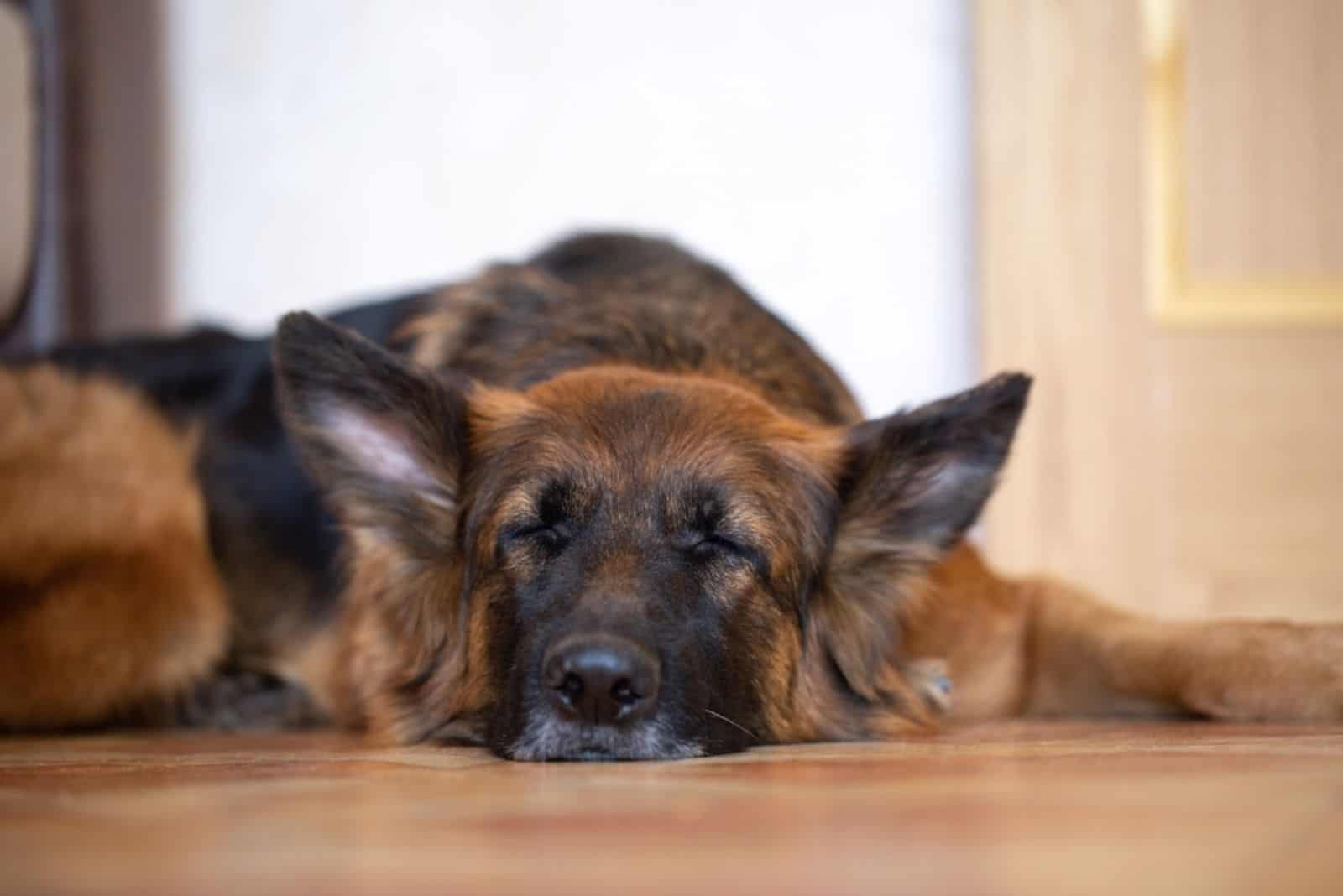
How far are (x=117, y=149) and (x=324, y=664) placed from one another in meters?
2.23

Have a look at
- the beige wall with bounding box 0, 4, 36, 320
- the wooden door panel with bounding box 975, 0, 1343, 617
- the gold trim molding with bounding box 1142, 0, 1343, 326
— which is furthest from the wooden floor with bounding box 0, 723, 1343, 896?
the beige wall with bounding box 0, 4, 36, 320

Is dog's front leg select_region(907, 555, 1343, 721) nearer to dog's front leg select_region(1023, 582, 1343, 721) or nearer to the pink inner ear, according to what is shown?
dog's front leg select_region(1023, 582, 1343, 721)

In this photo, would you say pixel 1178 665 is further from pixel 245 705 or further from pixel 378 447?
pixel 245 705

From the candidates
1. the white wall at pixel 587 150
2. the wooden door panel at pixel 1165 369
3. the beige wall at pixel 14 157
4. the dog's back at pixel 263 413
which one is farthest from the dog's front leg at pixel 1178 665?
the beige wall at pixel 14 157

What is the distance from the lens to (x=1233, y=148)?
164 inches

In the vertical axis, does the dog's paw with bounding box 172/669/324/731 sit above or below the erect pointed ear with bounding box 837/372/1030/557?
below

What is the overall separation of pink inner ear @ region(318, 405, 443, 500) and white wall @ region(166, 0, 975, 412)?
2087mm

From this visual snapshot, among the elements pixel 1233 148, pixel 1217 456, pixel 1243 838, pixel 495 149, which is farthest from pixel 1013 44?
pixel 1243 838

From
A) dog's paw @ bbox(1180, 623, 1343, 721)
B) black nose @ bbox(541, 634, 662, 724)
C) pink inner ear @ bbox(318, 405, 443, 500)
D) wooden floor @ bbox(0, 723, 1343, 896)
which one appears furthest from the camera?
pink inner ear @ bbox(318, 405, 443, 500)

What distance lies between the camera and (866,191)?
14.9 ft

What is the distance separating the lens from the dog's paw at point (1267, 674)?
7.60ft

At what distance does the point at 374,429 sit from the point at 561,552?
480 mm

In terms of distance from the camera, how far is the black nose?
1.91 meters

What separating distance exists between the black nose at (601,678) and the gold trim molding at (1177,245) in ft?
9.09
